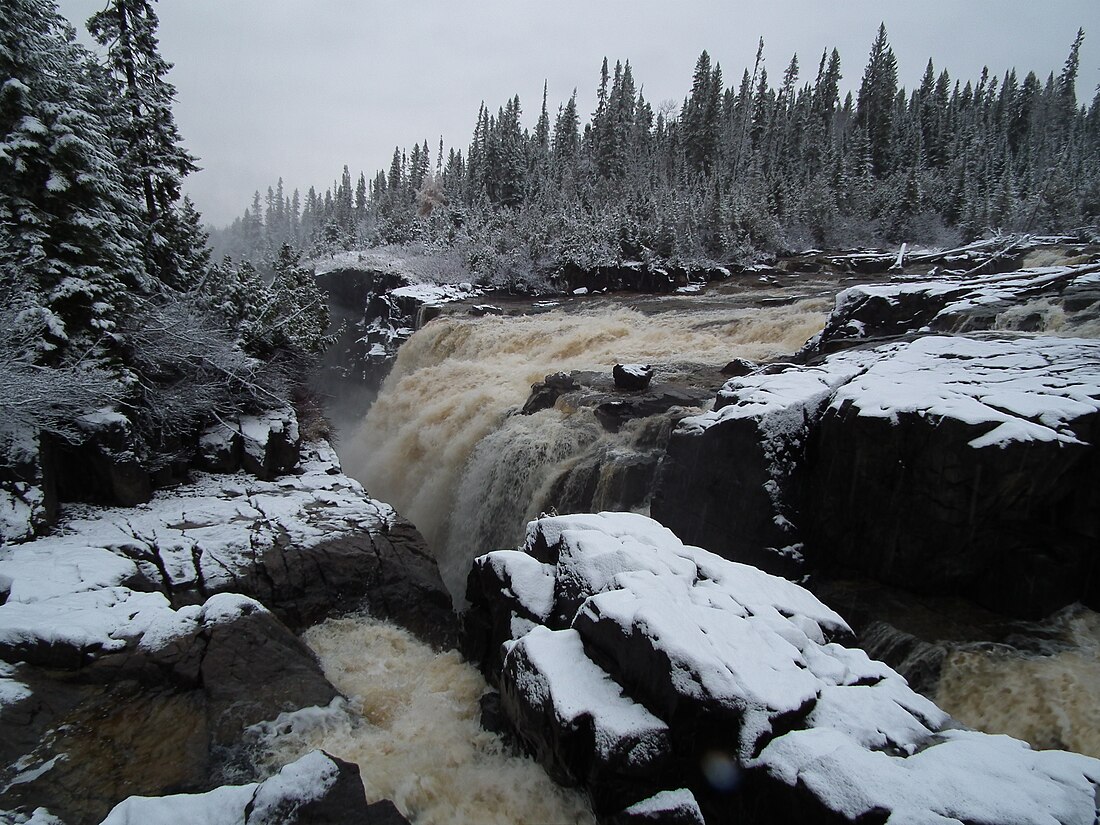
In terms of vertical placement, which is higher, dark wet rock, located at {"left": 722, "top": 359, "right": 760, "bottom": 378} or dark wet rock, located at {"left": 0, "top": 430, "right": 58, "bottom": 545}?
dark wet rock, located at {"left": 722, "top": 359, "right": 760, "bottom": 378}

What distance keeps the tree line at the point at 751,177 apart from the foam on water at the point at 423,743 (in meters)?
33.2

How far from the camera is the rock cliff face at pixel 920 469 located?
6.86 meters

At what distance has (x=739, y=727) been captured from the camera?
172 inches

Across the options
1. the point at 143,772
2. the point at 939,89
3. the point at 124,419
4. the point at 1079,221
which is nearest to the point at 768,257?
the point at 1079,221

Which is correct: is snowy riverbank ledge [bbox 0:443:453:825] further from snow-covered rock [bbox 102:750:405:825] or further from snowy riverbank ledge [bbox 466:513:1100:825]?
snowy riverbank ledge [bbox 466:513:1100:825]

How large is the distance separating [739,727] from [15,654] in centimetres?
761

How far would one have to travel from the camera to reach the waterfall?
12984 millimetres

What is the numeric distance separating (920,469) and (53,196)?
16286mm

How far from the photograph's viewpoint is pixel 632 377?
1475 centimetres

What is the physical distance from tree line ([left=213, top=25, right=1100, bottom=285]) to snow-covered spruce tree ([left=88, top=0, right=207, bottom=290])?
82.1 ft

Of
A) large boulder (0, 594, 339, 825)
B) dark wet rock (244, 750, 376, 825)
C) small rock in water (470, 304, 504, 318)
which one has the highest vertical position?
small rock in water (470, 304, 504, 318)

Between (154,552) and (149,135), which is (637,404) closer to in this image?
(154,552)

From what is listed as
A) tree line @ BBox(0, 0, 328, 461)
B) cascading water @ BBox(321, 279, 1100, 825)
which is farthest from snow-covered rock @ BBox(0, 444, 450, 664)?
tree line @ BBox(0, 0, 328, 461)

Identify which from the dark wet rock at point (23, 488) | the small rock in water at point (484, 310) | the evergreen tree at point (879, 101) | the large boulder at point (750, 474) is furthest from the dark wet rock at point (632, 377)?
the evergreen tree at point (879, 101)
